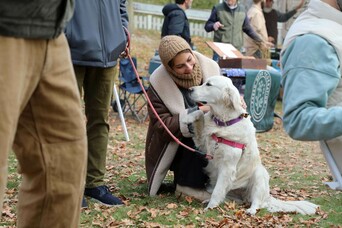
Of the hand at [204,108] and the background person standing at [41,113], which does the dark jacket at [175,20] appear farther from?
the background person standing at [41,113]

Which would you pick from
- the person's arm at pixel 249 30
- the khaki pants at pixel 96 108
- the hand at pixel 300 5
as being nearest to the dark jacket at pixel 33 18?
the khaki pants at pixel 96 108

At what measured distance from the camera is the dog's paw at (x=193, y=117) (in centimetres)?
564

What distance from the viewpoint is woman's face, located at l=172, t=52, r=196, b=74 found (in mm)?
5789

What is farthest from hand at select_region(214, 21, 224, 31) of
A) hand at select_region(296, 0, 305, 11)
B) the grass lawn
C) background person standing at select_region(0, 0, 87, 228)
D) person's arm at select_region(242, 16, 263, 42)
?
background person standing at select_region(0, 0, 87, 228)

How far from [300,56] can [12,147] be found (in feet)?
5.07

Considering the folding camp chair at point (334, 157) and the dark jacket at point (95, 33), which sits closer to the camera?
the folding camp chair at point (334, 157)

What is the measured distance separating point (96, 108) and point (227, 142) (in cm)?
122

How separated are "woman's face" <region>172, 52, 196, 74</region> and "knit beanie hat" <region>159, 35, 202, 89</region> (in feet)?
0.12

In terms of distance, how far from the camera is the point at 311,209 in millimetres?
5539

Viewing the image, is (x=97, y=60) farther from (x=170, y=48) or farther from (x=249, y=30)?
(x=249, y=30)

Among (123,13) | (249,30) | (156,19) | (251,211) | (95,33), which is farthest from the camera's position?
(156,19)

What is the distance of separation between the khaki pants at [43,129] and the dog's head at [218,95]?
3.16 metres

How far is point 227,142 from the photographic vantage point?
5617 mm

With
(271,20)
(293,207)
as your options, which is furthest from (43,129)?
(271,20)
